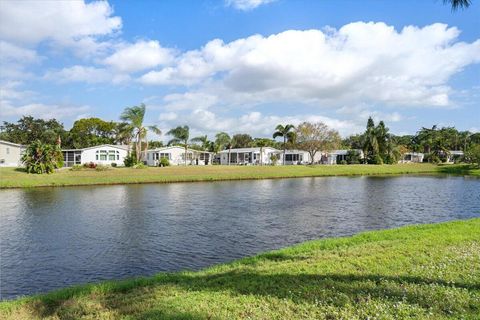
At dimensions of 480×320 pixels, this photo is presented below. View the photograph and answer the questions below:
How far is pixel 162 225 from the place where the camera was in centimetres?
2159

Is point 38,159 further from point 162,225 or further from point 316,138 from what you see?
point 316,138

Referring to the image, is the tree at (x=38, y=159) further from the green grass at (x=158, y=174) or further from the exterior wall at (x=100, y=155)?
the exterior wall at (x=100, y=155)

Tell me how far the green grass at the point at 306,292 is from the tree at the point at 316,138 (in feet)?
248

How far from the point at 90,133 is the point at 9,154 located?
4365 centimetres

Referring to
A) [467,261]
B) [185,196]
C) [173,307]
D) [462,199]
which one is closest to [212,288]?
[173,307]

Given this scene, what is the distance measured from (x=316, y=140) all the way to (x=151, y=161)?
38.4 m

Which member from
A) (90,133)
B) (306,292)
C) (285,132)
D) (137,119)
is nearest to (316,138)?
(285,132)

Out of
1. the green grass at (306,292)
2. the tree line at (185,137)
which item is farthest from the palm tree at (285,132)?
the green grass at (306,292)

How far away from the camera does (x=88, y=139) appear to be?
327ft

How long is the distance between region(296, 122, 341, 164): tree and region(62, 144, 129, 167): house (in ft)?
132

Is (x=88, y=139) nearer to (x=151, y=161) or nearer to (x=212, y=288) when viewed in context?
(x=151, y=161)

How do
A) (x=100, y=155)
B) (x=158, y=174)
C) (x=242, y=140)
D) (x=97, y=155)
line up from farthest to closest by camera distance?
1. (x=242, y=140)
2. (x=100, y=155)
3. (x=97, y=155)
4. (x=158, y=174)

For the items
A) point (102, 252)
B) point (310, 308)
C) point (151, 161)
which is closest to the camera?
point (310, 308)

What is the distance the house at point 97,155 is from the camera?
73.0m
